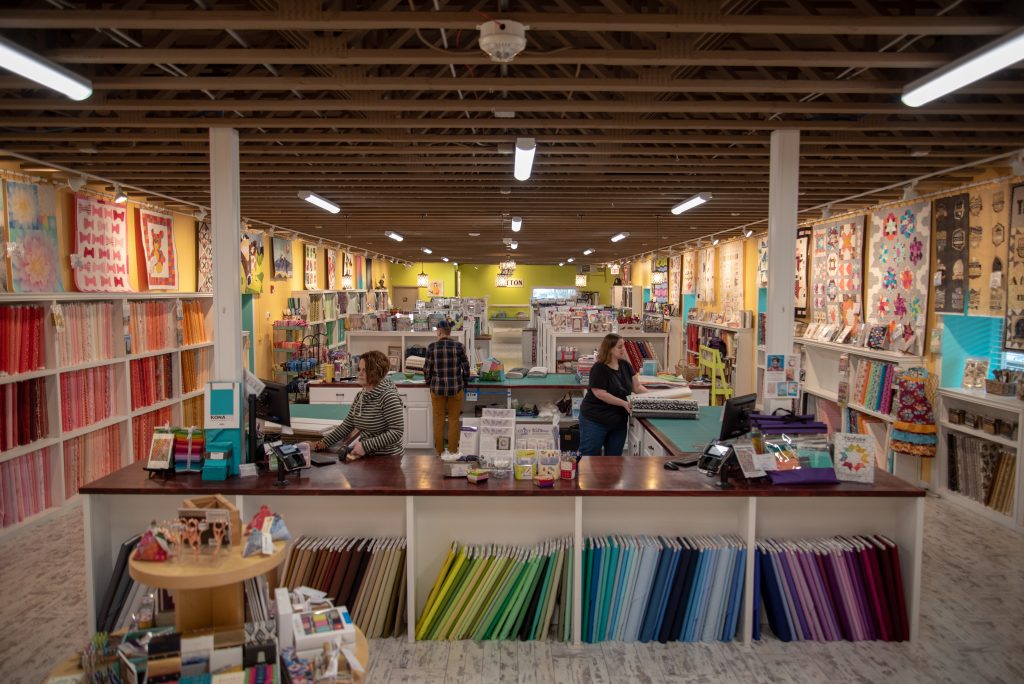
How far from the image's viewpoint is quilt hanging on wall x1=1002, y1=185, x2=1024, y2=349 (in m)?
6.27

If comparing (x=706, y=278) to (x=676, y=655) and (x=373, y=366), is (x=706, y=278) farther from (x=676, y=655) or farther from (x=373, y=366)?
(x=676, y=655)

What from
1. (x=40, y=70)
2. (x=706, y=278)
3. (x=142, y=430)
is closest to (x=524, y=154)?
(x=40, y=70)

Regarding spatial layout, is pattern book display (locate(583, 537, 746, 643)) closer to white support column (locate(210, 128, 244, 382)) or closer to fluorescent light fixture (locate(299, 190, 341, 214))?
white support column (locate(210, 128, 244, 382))

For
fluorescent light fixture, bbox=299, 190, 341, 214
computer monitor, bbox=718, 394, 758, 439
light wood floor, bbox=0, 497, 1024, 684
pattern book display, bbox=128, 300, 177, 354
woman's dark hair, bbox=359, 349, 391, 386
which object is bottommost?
light wood floor, bbox=0, 497, 1024, 684

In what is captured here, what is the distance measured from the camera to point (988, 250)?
680 cm

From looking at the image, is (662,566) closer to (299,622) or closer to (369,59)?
(299,622)

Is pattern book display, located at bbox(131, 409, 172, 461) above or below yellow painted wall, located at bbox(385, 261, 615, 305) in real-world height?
below

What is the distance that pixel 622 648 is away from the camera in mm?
4016

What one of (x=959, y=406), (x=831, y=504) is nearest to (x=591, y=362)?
(x=959, y=406)

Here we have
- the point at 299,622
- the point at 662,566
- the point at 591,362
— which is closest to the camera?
the point at 299,622

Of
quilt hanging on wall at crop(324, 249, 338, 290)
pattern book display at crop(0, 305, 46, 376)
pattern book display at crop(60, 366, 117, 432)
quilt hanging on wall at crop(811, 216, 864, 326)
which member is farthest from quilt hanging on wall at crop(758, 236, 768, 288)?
pattern book display at crop(0, 305, 46, 376)

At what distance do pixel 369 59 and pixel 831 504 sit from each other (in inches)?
Answer: 157

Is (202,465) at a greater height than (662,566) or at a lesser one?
greater

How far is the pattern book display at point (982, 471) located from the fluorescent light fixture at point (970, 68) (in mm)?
4192
